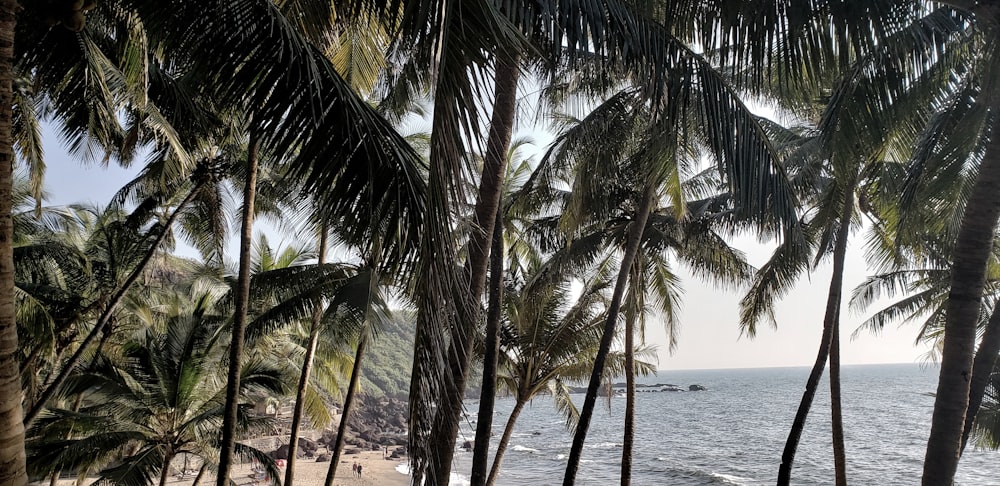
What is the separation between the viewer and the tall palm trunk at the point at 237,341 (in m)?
6.71

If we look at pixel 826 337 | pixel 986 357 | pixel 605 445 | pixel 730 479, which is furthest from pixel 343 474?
pixel 986 357

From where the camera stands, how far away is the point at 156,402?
9.35 meters

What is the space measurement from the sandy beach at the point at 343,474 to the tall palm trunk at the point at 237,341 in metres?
16.1

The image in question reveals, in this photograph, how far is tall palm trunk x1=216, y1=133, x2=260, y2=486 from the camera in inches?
264

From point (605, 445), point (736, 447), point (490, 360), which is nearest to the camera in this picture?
point (490, 360)

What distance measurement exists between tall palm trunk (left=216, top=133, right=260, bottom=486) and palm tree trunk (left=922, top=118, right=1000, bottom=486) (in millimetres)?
6357

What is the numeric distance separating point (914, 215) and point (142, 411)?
36.4 ft

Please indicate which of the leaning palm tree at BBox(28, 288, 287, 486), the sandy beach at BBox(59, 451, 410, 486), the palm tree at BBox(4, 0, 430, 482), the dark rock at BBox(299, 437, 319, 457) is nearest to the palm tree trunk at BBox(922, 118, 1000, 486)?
the palm tree at BBox(4, 0, 430, 482)

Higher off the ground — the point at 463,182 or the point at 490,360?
the point at 463,182

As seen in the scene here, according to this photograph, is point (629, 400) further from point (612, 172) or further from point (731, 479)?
point (731, 479)

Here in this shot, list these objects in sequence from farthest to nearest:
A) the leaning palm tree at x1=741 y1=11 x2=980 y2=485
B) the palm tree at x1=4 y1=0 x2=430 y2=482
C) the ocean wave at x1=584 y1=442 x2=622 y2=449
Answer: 1. the ocean wave at x1=584 y1=442 x2=622 y2=449
2. the leaning palm tree at x1=741 y1=11 x2=980 y2=485
3. the palm tree at x1=4 y1=0 x2=430 y2=482

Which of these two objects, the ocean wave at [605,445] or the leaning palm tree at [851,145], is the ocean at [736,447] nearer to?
the ocean wave at [605,445]

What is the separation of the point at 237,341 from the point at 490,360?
3.31 metres

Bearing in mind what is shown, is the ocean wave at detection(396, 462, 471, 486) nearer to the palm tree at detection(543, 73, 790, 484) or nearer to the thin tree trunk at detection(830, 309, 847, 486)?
the palm tree at detection(543, 73, 790, 484)
